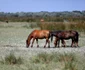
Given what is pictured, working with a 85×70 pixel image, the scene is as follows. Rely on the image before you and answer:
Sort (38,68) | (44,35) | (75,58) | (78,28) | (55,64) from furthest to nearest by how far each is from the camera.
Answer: (78,28) → (44,35) → (75,58) → (55,64) → (38,68)

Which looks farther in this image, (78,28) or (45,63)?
(78,28)

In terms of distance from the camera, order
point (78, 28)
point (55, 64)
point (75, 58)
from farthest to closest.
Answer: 1. point (78, 28)
2. point (75, 58)
3. point (55, 64)

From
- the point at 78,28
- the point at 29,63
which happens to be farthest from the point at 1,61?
the point at 78,28

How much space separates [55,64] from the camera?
1370cm

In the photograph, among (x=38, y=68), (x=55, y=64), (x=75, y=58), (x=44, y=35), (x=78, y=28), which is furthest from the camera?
(x=78, y=28)

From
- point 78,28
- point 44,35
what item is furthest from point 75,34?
point 78,28

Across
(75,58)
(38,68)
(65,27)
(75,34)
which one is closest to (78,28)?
(65,27)

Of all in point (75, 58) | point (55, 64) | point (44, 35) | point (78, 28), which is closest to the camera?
point (55, 64)

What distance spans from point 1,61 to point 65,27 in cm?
2135

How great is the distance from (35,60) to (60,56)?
1308 millimetres

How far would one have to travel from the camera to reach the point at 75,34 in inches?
→ 818

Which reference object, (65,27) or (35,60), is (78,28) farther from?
(35,60)

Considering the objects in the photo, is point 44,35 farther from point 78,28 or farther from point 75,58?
point 78,28

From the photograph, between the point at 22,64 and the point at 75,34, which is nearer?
the point at 22,64
